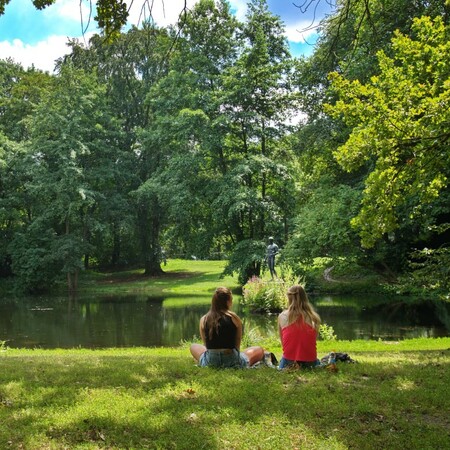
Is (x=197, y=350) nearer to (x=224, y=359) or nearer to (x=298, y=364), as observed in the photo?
(x=224, y=359)

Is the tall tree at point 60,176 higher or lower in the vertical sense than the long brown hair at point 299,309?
higher

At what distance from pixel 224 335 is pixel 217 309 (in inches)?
12.1

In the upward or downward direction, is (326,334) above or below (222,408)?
below

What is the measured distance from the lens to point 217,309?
233 inches

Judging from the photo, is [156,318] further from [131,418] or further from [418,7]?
[131,418]

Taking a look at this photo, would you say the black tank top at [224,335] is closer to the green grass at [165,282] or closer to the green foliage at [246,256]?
the green foliage at [246,256]

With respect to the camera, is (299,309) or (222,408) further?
(299,309)

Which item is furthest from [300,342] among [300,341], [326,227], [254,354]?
[326,227]

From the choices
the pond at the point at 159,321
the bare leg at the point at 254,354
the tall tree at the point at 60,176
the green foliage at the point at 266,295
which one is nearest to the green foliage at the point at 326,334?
the pond at the point at 159,321

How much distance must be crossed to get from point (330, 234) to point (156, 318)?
7.23 meters

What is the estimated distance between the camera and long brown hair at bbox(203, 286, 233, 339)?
581 cm

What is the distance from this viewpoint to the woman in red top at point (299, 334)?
597cm

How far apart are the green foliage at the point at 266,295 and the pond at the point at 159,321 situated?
28.6 inches

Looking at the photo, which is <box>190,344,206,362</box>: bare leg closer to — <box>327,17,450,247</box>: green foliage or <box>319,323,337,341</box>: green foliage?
<box>327,17,450,247</box>: green foliage
